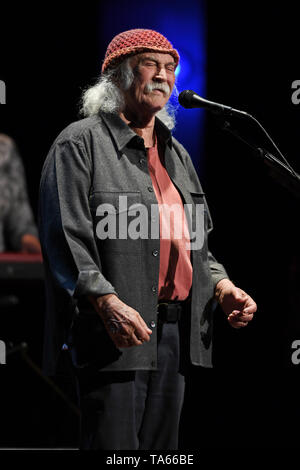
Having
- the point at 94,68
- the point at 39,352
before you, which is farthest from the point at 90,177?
the point at 94,68

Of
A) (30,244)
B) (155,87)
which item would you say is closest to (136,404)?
(155,87)

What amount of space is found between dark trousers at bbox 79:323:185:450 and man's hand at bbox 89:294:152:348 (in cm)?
15

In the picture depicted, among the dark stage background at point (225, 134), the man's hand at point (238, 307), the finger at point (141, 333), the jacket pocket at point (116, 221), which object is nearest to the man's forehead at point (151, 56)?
the jacket pocket at point (116, 221)

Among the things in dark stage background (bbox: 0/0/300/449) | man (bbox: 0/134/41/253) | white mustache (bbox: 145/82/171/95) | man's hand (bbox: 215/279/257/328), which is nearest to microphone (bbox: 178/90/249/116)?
white mustache (bbox: 145/82/171/95)

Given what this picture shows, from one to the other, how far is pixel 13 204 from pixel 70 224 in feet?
6.11

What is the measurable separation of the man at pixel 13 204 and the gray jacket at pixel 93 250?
1579mm

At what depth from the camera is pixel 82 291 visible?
5.61 ft

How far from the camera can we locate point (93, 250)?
182cm

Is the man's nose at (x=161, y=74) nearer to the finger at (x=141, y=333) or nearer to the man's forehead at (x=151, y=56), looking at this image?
the man's forehead at (x=151, y=56)

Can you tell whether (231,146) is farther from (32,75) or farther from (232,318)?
(232,318)

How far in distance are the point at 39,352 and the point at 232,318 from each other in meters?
1.51

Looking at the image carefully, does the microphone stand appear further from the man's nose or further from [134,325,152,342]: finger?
[134,325,152,342]: finger

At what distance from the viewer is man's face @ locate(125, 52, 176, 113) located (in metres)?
1.98

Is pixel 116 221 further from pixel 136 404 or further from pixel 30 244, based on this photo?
pixel 30 244
